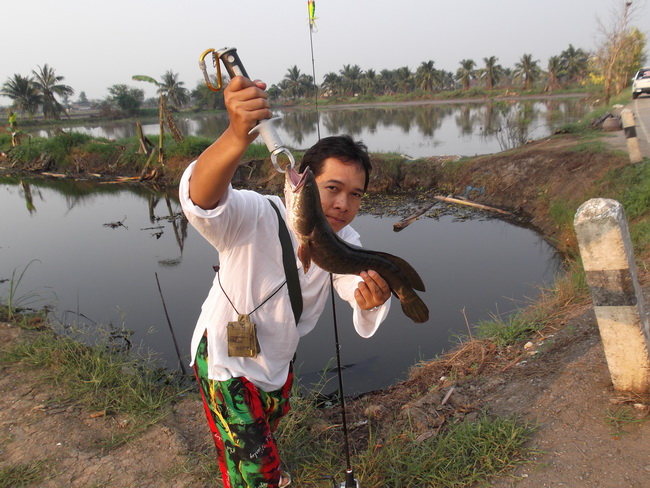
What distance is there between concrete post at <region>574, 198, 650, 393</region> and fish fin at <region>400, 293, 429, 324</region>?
1300 millimetres

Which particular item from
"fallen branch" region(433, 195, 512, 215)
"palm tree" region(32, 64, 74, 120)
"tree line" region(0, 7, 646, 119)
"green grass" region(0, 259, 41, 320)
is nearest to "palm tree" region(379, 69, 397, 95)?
"tree line" region(0, 7, 646, 119)

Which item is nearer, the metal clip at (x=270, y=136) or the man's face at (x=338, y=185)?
the metal clip at (x=270, y=136)

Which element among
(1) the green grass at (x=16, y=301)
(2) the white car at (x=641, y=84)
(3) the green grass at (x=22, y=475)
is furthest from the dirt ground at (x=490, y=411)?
(2) the white car at (x=641, y=84)

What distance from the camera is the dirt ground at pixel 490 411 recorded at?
245cm

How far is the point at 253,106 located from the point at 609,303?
2.57 m

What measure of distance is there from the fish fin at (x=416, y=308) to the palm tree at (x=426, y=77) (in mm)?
74972

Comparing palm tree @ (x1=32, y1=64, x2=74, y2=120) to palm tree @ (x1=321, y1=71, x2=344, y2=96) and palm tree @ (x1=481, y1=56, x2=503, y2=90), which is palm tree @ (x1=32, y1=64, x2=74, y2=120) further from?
palm tree @ (x1=481, y1=56, x2=503, y2=90)

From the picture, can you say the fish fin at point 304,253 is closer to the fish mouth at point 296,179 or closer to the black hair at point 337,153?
the fish mouth at point 296,179

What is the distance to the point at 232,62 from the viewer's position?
1.52 m

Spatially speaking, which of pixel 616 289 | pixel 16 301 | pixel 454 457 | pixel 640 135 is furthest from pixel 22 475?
pixel 640 135

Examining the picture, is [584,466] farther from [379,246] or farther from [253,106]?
[379,246]

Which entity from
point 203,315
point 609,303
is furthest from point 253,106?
point 609,303

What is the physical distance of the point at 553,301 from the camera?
4660mm

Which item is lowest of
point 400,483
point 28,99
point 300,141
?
point 400,483
